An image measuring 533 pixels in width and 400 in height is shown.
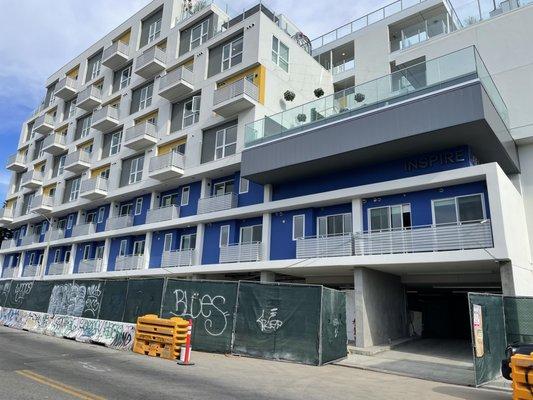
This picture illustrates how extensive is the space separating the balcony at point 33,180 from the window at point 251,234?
31.1 m

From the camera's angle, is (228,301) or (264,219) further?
(264,219)

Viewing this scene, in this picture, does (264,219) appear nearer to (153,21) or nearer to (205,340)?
(205,340)

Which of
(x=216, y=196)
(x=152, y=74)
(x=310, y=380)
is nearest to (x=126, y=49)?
(x=152, y=74)

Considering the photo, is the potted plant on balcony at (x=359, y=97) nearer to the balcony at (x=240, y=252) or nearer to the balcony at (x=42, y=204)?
the balcony at (x=240, y=252)

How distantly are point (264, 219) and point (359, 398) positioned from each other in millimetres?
15649

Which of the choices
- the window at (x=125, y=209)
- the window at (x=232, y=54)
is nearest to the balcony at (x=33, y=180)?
the window at (x=125, y=209)

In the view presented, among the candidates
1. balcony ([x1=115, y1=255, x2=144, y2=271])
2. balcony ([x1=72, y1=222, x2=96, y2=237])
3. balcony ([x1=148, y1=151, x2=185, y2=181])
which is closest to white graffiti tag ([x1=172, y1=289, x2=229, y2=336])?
balcony ([x1=148, y1=151, x2=185, y2=181])

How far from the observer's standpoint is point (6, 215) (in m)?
50.6

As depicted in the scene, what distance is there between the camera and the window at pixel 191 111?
30359mm

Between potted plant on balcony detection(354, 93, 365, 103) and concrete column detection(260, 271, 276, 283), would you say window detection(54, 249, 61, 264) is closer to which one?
concrete column detection(260, 271, 276, 283)

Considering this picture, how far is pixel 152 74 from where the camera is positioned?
1384 inches

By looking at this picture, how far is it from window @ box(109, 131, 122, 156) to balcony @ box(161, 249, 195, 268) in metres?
13.1

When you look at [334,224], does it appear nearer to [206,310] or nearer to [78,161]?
[206,310]

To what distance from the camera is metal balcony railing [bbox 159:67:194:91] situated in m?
30.8
